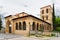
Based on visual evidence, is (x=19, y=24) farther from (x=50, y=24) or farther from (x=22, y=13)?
(x=50, y=24)

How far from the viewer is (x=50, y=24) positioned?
164 ft

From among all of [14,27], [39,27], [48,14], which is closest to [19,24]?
[14,27]

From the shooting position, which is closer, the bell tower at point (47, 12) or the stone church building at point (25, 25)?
the stone church building at point (25, 25)

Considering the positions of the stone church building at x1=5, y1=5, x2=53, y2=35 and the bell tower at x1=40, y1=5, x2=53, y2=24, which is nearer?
the stone church building at x1=5, y1=5, x2=53, y2=35

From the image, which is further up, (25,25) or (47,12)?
(47,12)

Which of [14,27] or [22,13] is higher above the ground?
[22,13]

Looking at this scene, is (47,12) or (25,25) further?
Answer: (47,12)

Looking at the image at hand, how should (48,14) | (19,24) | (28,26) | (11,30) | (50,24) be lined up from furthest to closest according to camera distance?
(48,14) < (50,24) < (11,30) < (19,24) < (28,26)

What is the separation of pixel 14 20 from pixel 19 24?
2129 millimetres

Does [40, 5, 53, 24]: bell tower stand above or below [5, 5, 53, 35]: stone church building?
above

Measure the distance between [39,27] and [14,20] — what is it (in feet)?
19.7

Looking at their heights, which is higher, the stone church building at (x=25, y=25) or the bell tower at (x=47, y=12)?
the bell tower at (x=47, y=12)

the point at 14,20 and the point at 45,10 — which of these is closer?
the point at 14,20

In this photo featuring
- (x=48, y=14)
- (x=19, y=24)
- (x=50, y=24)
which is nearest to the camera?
(x=19, y=24)
